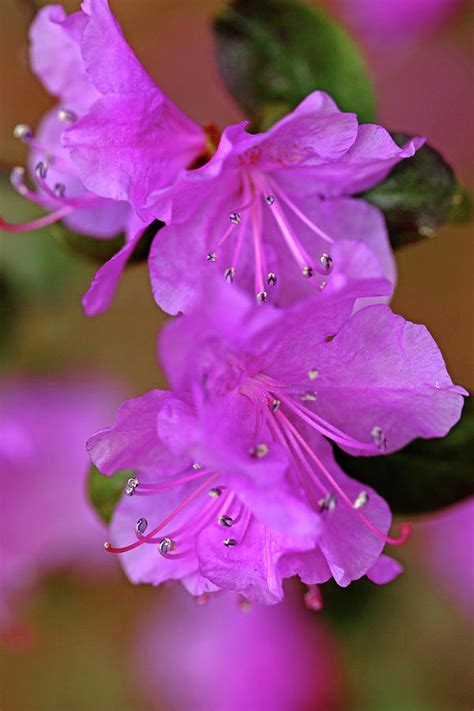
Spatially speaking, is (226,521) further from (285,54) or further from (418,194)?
(285,54)

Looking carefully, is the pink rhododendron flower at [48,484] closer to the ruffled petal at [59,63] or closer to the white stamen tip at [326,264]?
the ruffled petal at [59,63]

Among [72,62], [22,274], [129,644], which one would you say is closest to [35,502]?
[22,274]

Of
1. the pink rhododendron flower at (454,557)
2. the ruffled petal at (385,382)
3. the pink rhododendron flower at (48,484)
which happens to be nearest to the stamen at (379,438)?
the ruffled petal at (385,382)

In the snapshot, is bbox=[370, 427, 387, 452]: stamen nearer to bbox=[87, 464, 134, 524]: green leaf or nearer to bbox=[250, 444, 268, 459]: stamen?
bbox=[250, 444, 268, 459]: stamen

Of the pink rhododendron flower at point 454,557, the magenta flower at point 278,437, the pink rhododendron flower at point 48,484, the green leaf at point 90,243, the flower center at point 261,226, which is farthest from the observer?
the pink rhododendron flower at point 454,557

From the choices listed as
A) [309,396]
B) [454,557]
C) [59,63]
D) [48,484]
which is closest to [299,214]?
[309,396]

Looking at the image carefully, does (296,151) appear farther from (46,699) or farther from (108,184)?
(46,699)
